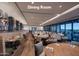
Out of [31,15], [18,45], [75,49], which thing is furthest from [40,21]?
[75,49]

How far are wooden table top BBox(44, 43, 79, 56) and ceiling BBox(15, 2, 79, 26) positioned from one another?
20.0 inches

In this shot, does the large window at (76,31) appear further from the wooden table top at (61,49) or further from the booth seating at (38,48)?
the booth seating at (38,48)

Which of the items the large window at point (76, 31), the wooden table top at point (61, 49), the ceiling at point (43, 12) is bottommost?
the wooden table top at point (61, 49)

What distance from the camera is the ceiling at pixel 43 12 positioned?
97.5 inches

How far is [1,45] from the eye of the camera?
2.53 meters

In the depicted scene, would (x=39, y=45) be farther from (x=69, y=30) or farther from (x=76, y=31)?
(x=76, y=31)

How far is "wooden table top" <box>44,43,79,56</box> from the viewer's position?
252cm

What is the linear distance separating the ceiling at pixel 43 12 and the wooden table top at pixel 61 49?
51cm

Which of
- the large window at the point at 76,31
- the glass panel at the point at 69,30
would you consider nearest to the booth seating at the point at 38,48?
the glass panel at the point at 69,30

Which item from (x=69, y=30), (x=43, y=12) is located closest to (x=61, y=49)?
(x=69, y=30)

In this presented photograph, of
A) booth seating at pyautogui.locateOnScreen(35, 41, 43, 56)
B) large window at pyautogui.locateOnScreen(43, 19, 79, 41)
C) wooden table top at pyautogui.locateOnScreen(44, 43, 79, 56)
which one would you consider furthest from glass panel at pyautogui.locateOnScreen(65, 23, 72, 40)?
booth seating at pyautogui.locateOnScreen(35, 41, 43, 56)

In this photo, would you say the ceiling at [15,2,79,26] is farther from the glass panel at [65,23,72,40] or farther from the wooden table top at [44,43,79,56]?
the wooden table top at [44,43,79,56]

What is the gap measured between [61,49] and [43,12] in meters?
0.85

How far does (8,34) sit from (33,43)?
0.54 m
